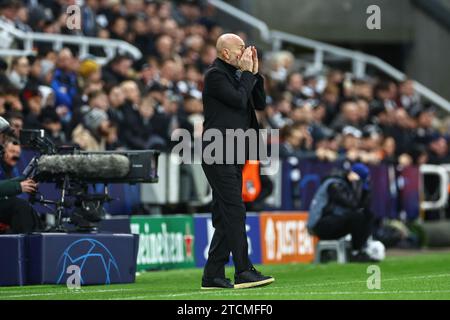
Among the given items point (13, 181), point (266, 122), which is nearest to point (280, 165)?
point (266, 122)

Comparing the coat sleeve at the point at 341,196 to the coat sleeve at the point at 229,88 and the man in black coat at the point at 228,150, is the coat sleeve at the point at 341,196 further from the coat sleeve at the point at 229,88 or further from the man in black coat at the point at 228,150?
the coat sleeve at the point at 229,88

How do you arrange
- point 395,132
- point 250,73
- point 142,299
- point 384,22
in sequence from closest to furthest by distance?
point 142,299
point 250,73
point 395,132
point 384,22

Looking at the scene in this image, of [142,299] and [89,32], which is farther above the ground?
[89,32]

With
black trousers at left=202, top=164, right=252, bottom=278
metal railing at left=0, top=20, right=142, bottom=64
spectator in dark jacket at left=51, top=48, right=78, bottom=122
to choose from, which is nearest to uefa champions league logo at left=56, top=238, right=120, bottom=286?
black trousers at left=202, top=164, right=252, bottom=278

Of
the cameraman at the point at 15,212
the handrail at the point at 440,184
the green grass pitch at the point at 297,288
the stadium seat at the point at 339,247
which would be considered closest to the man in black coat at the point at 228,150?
the green grass pitch at the point at 297,288

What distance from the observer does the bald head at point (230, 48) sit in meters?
13.0

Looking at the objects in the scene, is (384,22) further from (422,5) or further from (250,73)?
(250,73)

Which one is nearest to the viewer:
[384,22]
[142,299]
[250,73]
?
[142,299]

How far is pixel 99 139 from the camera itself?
19109mm

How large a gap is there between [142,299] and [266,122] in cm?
1287

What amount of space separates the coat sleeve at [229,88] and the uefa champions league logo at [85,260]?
7.83ft

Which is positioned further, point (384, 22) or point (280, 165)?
point (384, 22)

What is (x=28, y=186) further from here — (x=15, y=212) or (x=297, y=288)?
(x=297, y=288)

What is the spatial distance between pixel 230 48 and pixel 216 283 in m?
2.28
